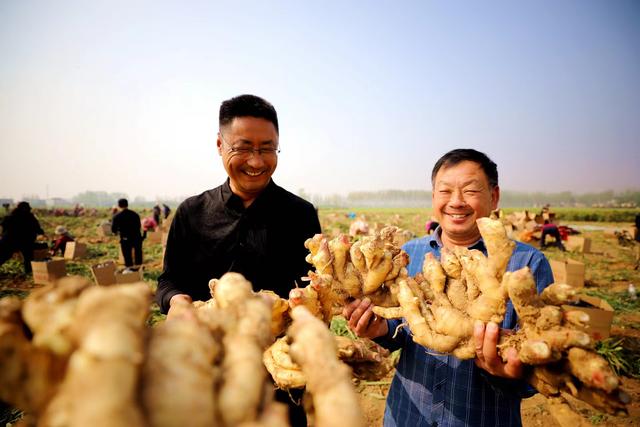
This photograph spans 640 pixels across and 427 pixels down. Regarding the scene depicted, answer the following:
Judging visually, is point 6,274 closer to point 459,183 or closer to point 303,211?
point 303,211

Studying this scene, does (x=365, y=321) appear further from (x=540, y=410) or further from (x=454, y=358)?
(x=540, y=410)

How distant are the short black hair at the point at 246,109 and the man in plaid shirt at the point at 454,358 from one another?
1.60m

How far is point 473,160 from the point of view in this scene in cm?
243

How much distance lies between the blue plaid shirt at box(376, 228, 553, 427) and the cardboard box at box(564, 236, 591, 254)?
1687 cm

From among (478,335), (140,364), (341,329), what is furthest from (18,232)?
(478,335)

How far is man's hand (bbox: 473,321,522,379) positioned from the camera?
155 centimetres

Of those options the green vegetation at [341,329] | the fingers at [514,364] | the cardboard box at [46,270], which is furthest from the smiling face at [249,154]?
the cardboard box at [46,270]

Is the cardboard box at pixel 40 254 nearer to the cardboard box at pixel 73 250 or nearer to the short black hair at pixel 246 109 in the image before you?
the cardboard box at pixel 73 250

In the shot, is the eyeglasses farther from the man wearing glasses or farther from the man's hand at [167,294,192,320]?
the man's hand at [167,294,192,320]

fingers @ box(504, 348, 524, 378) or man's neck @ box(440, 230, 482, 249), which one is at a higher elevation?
man's neck @ box(440, 230, 482, 249)

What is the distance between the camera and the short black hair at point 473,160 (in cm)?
245

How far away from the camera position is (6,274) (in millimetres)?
11969

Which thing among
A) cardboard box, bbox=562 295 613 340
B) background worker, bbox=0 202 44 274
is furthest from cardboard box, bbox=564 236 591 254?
background worker, bbox=0 202 44 274

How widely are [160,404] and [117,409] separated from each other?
10 centimetres
